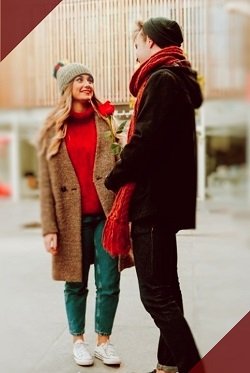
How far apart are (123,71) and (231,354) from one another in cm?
141

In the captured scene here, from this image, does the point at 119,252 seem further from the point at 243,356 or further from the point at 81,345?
the point at 243,356

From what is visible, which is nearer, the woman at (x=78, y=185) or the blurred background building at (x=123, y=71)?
the blurred background building at (x=123, y=71)

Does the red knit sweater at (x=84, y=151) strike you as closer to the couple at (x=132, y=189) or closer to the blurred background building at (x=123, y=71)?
the couple at (x=132, y=189)

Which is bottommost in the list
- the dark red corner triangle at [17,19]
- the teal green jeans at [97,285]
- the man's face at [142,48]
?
the teal green jeans at [97,285]

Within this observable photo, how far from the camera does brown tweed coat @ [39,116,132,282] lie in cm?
273

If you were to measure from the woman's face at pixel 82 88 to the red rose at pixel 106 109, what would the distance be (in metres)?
0.07

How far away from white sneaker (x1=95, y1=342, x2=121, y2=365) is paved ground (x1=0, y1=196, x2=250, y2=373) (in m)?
0.03

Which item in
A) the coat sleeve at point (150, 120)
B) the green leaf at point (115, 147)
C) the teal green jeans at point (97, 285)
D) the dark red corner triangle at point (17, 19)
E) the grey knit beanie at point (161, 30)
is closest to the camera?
the coat sleeve at point (150, 120)

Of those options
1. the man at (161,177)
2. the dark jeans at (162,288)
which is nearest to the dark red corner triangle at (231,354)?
the dark jeans at (162,288)

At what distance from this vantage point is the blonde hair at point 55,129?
2695mm

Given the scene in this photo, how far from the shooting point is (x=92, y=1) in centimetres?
299

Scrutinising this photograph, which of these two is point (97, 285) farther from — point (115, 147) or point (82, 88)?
point (82, 88)

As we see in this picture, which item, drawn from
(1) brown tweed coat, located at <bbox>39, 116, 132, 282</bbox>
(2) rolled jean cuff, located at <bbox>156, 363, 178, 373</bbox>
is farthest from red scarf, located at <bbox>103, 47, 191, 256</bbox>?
(2) rolled jean cuff, located at <bbox>156, 363, 178, 373</bbox>

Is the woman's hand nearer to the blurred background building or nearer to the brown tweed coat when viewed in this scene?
the brown tweed coat
